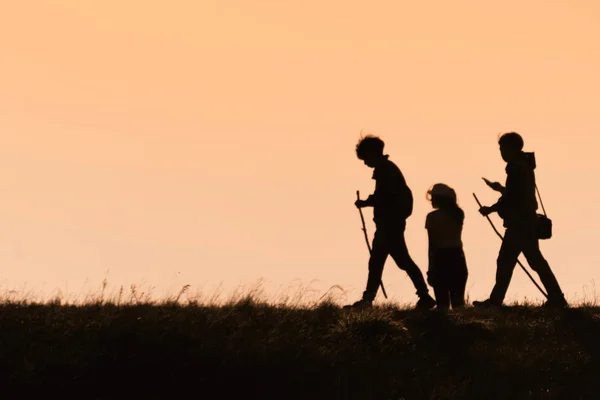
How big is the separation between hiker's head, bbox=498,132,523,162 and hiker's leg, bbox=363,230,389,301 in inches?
79.5

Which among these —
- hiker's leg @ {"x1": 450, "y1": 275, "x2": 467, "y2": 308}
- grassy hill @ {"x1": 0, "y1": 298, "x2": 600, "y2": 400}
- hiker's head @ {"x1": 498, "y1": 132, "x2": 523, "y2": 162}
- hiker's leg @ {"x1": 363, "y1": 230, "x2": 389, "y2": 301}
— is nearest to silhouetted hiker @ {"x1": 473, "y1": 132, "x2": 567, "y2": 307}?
hiker's head @ {"x1": 498, "y1": 132, "x2": 523, "y2": 162}

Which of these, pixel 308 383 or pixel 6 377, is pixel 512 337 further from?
pixel 6 377

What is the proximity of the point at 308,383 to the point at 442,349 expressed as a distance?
232 centimetres

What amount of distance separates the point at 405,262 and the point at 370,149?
1.56 meters

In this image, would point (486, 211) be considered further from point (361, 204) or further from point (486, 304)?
point (361, 204)

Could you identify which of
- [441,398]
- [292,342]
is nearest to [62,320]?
[292,342]

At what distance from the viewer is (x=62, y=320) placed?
14117 mm

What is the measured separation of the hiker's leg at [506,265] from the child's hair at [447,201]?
28.1 inches

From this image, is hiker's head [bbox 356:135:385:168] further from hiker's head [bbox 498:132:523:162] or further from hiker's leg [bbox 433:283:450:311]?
hiker's leg [bbox 433:283:450:311]

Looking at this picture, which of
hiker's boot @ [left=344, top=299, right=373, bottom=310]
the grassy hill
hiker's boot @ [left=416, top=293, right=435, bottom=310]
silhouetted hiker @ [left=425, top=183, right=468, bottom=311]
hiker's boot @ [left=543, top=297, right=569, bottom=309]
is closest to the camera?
the grassy hill

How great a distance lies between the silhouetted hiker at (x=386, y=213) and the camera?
1770 cm

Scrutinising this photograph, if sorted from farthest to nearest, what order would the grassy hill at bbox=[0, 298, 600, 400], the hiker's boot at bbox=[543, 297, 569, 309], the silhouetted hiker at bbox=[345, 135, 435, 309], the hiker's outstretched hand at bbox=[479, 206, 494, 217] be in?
the hiker's outstretched hand at bbox=[479, 206, 494, 217]
the hiker's boot at bbox=[543, 297, 569, 309]
the silhouetted hiker at bbox=[345, 135, 435, 309]
the grassy hill at bbox=[0, 298, 600, 400]

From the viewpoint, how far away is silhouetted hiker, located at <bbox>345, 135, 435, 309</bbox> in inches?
697

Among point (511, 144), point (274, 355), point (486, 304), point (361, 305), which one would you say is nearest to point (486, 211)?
point (511, 144)
